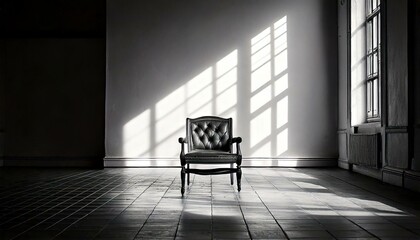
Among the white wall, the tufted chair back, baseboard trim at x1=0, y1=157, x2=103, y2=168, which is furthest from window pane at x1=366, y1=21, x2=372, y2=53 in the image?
baseboard trim at x1=0, y1=157, x2=103, y2=168

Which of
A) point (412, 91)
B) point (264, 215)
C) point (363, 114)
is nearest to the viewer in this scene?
point (264, 215)

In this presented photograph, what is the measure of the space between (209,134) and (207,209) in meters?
2.08

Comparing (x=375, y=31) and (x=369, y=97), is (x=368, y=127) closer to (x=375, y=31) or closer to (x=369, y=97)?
(x=369, y=97)

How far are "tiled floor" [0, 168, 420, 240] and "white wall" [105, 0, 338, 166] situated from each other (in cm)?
196

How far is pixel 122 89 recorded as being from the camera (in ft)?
27.8

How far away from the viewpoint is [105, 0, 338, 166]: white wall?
839 centimetres

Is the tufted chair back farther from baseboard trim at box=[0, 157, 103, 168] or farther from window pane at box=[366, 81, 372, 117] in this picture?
baseboard trim at box=[0, 157, 103, 168]

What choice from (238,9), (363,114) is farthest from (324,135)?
(238,9)

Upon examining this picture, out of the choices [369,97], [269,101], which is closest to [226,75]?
[269,101]

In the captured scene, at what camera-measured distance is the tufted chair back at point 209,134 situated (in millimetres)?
5867

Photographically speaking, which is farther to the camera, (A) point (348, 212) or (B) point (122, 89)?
(B) point (122, 89)

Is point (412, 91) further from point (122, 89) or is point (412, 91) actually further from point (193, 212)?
point (122, 89)

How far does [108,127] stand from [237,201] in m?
4.63

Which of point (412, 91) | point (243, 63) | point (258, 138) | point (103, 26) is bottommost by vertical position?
point (258, 138)
